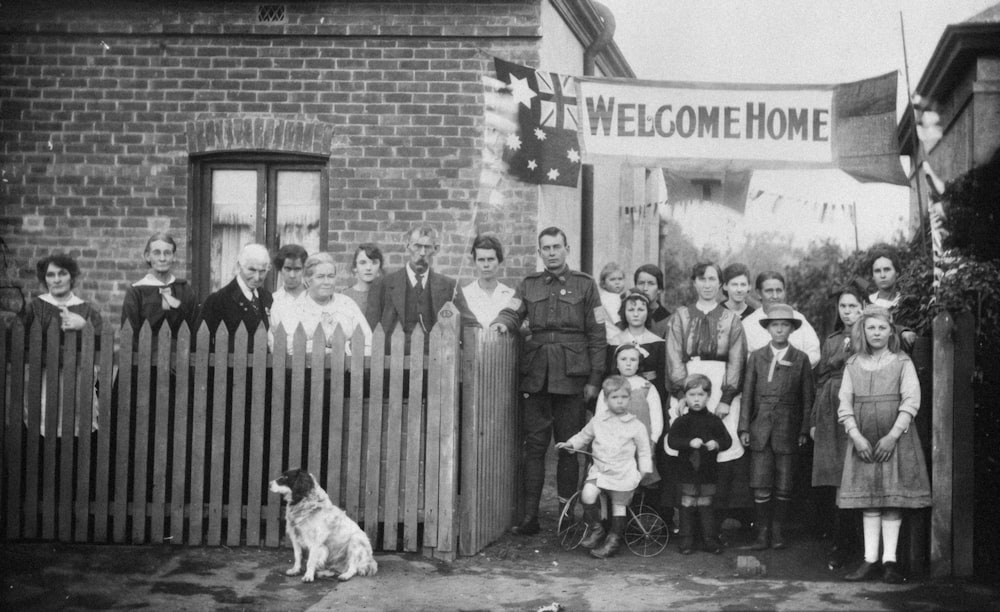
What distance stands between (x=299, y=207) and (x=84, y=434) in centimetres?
362

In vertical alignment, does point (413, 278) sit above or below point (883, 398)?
above

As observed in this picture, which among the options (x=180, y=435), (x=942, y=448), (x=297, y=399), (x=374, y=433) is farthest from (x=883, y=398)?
(x=180, y=435)

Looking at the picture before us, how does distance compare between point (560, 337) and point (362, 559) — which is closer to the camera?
point (362, 559)

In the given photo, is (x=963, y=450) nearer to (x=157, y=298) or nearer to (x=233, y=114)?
(x=157, y=298)

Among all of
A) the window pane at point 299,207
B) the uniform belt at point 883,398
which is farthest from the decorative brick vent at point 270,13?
the uniform belt at point 883,398

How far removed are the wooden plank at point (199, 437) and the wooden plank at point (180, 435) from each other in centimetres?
6

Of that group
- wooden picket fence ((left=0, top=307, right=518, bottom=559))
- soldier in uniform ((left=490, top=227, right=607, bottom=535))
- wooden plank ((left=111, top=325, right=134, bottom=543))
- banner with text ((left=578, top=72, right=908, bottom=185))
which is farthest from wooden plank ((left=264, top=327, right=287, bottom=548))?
banner with text ((left=578, top=72, right=908, bottom=185))

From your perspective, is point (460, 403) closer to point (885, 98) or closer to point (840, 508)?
point (840, 508)

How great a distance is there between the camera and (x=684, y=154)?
306 inches

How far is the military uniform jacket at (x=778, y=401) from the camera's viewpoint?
6.71 metres

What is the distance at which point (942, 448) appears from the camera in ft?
19.7

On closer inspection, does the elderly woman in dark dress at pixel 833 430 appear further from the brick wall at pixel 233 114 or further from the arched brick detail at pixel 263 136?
the arched brick detail at pixel 263 136

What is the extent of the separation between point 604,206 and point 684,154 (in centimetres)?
638

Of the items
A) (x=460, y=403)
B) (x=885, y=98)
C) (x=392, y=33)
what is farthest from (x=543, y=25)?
(x=460, y=403)
